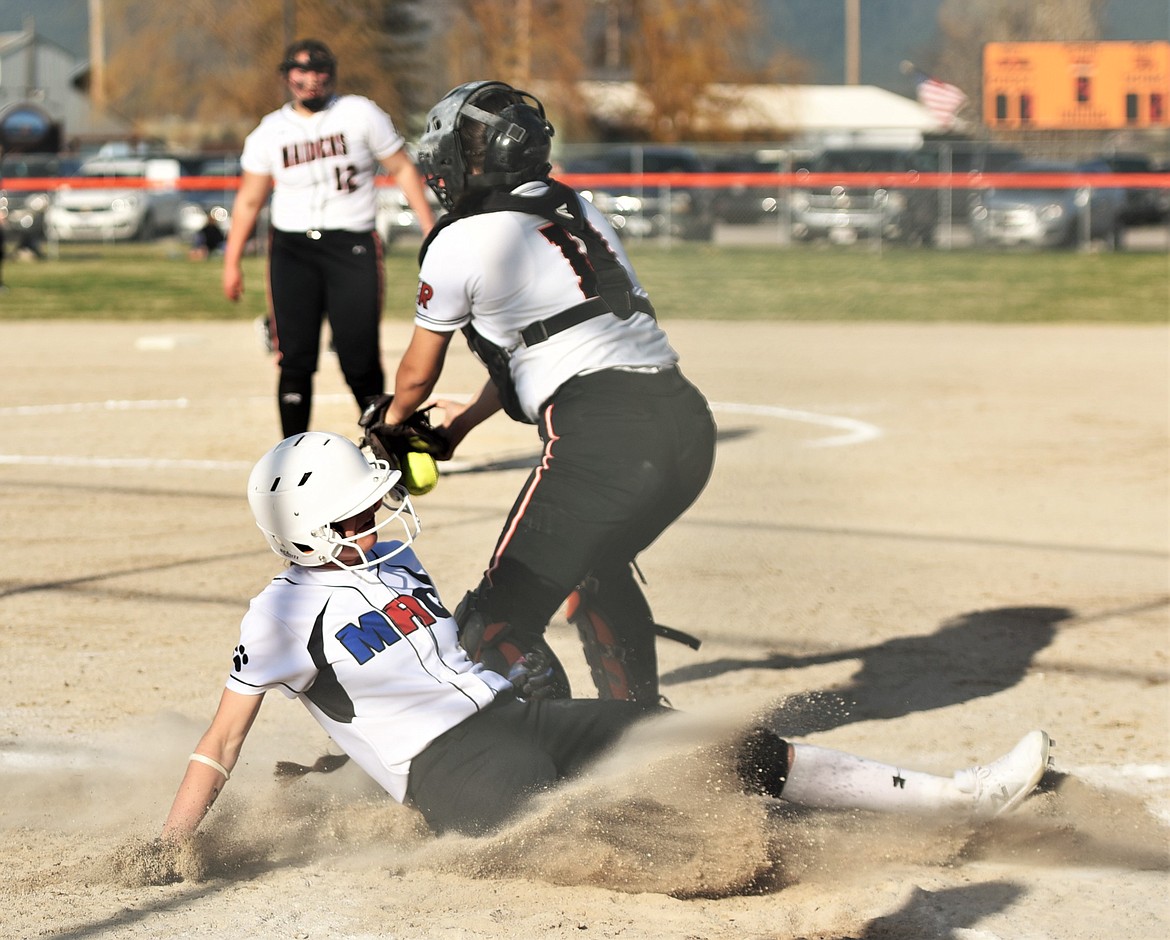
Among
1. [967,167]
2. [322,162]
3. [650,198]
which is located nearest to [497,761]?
[322,162]

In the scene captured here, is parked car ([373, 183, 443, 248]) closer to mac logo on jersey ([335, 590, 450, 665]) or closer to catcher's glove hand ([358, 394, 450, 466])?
catcher's glove hand ([358, 394, 450, 466])

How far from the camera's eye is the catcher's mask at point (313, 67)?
7465mm

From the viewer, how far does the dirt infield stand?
3516 mm

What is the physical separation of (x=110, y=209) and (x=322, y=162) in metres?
24.5

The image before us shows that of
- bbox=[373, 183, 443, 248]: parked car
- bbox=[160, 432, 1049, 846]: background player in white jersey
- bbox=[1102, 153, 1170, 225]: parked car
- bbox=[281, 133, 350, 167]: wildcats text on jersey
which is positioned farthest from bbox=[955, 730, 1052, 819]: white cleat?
bbox=[1102, 153, 1170, 225]: parked car

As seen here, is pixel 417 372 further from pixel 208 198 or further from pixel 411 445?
pixel 208 198

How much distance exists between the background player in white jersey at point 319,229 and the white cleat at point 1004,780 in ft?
13.7

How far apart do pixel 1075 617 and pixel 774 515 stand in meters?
1.86

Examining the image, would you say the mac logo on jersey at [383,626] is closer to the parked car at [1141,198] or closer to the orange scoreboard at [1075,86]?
the parked car at [1141,198]

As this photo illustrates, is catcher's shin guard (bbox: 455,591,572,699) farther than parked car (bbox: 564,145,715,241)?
No

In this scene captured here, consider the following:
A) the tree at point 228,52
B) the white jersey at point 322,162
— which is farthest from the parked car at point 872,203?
the white jersey at point 322,162

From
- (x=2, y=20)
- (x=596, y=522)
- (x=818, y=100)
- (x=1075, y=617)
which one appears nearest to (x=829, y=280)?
(x=1075, y=617)

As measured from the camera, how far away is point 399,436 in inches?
163

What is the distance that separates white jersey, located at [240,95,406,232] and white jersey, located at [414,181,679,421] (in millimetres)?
3462
